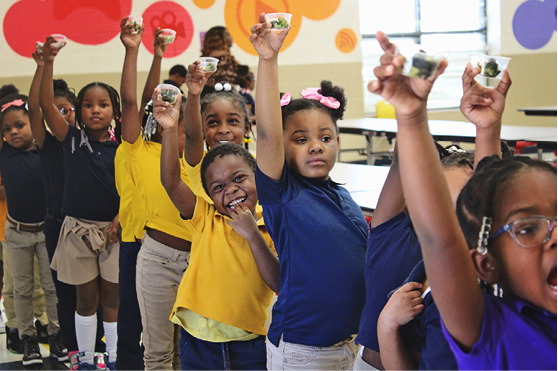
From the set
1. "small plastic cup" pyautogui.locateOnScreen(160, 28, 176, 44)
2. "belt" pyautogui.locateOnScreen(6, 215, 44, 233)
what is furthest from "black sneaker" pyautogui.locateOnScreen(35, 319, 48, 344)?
"small plastic cup" pyautogui.locateOnScreen(160, 28, 176, 44)

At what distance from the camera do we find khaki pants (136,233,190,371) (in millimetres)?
2197

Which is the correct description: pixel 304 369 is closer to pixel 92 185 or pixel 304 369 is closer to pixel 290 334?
pixel 290 334

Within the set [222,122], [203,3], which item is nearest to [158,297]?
[222,122]

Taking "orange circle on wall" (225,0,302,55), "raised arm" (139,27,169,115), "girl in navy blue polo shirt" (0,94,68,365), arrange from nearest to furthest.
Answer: "raised arm" (139,27,169,115) → "girl in navy blue polo shirt" (0,94,68,365) → "orange circle on wall" (225,0,302,55)

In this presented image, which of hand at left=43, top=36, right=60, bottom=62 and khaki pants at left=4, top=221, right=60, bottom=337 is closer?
hand at left=43, top=36, right=60, bottom=62

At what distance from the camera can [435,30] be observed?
26.6ft

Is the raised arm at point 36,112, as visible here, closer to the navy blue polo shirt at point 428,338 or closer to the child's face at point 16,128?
the child's face at point 16,128

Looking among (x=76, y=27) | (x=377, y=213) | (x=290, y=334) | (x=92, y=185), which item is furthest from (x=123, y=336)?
(x=76, y=27)

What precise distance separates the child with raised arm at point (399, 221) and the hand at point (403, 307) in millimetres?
174

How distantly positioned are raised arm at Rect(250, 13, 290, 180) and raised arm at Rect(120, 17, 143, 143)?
1147 millimetres

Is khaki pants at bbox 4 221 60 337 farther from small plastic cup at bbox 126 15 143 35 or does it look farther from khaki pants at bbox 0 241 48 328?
small plastic cup at bbox 126 15 143 35

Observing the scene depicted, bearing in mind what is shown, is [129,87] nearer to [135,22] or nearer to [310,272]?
[135,22]

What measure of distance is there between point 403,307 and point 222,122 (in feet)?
4.24

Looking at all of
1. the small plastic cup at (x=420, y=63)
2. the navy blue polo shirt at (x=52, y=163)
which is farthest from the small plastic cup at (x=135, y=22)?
the small plastic cup at (x=420, y=63)
